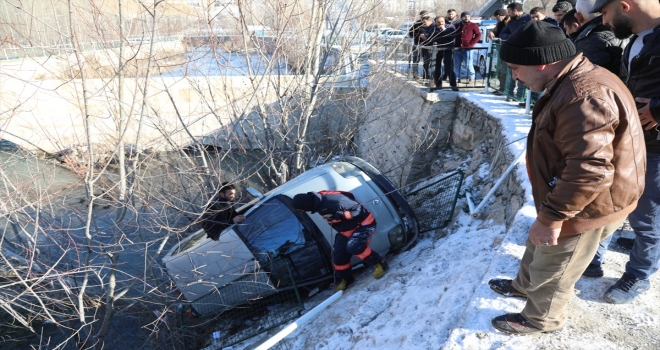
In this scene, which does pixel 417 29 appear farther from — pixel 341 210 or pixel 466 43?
pixel 341 210

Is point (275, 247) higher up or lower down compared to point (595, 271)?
lower down

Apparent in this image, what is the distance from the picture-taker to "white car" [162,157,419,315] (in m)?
4.84

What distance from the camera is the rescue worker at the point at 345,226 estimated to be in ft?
14.7

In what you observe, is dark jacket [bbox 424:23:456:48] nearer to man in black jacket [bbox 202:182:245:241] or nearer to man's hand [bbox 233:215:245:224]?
man in black jacket [bbox 202:182:245:241]

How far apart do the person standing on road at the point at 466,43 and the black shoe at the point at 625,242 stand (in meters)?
5.68

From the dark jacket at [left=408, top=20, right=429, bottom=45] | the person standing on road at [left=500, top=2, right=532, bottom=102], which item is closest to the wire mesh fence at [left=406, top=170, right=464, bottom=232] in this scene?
the person standing on road at [left=500, top=2, right=532, bottom=102]

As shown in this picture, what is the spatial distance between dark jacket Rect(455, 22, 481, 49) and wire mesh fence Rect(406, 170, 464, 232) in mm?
4240

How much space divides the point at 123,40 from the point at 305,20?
4257mm

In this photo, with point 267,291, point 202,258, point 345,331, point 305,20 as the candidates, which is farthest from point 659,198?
point 305,20

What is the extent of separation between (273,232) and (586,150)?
3541 mm

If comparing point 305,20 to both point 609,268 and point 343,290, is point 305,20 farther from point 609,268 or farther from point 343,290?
point 609,268

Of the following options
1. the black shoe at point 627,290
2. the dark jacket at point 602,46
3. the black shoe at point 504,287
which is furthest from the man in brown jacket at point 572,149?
the dark jacket at point 602,46

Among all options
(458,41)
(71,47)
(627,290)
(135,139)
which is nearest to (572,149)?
(627,290)

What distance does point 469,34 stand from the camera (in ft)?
28.9
